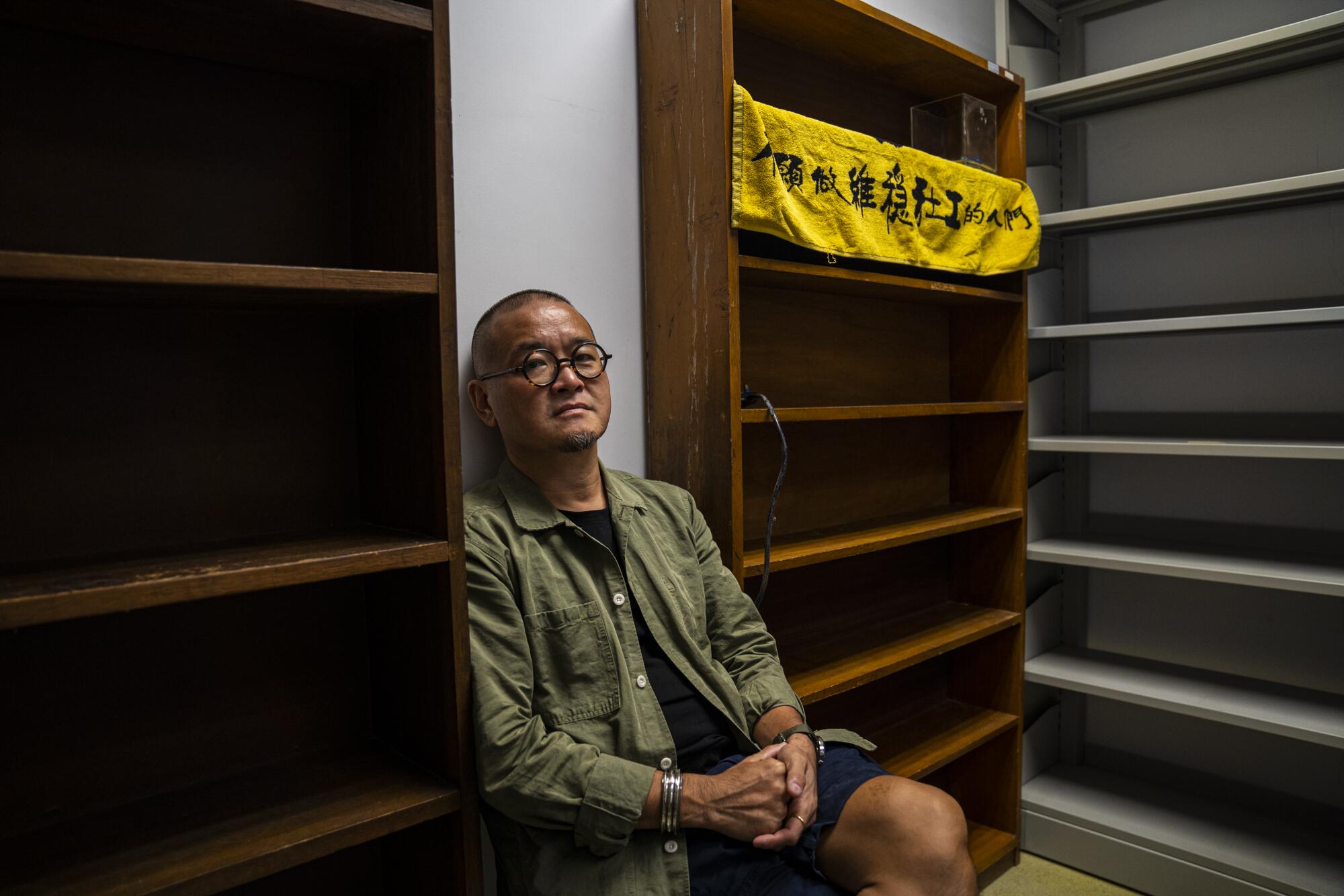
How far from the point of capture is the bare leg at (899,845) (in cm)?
143

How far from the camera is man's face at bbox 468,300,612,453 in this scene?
61.2 inches

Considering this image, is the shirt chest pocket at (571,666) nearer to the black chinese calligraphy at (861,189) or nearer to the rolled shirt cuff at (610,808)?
the rolled shirt cuff at (610,808)

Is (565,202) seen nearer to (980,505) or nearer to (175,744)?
(175,744)

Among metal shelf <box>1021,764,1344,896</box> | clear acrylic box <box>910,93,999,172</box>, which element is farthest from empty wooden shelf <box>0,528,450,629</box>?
metal shelf <box>1021,764,1344,896</box>

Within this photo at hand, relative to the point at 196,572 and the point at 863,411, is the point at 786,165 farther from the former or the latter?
the point at 196,572

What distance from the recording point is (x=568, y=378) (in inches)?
61.6

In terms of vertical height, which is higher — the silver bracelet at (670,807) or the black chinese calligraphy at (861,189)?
the black chinese calligraphy at (861,189)

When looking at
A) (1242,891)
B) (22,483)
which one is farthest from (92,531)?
(1242,891)

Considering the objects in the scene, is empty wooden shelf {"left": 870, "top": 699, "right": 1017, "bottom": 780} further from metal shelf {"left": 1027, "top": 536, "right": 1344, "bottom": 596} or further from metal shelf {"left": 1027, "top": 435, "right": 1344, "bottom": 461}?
metal shelf {"left": 1027, "top": 435, "right": 1344, "bottom": 461}

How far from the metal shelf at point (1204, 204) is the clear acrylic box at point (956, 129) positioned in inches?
12.0

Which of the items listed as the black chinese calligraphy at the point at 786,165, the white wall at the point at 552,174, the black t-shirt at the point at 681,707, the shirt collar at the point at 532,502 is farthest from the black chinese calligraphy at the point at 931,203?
the black t-shirt at the point at 681,707

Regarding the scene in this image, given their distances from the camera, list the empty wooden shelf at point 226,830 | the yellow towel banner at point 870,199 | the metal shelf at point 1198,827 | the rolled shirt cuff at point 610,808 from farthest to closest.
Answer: the metal shelf at point 1198,827 < the yellow towel banner at point 870,199 < the rolled shirt cuff at point 610,808 < the empty wooden shelf at point 226,830

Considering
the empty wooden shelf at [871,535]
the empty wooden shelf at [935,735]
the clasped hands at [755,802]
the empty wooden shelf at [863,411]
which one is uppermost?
the empty wooden shelf at [863,411]

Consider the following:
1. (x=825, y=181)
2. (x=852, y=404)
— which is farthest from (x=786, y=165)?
(x=852, y=404)
